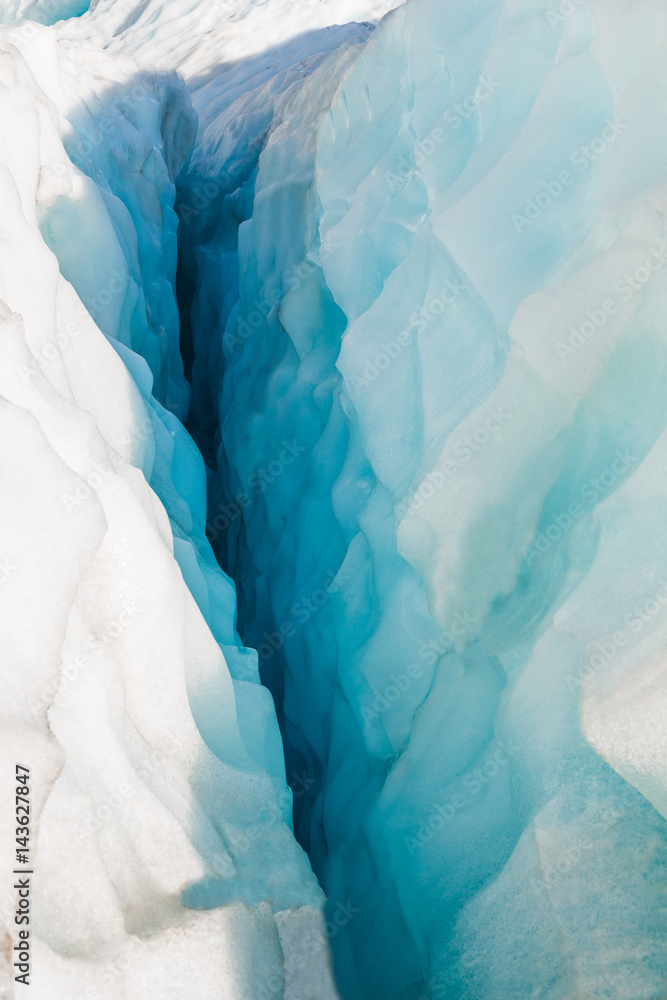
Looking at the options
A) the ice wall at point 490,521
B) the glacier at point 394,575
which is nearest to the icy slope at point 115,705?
the glacier at point 394,575

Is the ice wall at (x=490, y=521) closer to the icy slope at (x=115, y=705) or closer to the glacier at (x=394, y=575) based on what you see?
the glacier at (x=394, y=575)

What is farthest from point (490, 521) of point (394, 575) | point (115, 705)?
point (115, 705)

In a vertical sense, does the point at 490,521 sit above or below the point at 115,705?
above

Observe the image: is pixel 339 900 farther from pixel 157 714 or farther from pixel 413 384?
pixel 413 384

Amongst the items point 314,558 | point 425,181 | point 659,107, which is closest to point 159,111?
point 425,181

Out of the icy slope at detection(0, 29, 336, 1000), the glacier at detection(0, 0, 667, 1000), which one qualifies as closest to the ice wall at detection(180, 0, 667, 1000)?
the glacier at detection(0, 0, 667, 1000)

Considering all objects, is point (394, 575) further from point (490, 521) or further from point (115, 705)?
point (115, 705)

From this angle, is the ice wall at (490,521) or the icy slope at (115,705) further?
the ice wall at (490,521)
